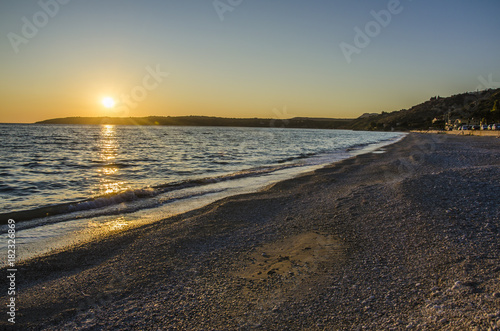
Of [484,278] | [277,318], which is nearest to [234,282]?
[277,318]

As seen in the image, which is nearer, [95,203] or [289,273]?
[289,273]

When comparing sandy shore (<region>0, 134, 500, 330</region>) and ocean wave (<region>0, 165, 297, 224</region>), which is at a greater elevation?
sandy shore (<region>0, 134, 500, 330</region>)

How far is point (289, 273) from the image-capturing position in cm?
530

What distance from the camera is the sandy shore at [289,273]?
3.96 meters

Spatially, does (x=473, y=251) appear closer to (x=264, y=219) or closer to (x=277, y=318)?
(x=277, y=318)

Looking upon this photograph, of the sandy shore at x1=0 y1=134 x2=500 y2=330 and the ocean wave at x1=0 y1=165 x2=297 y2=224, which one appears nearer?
the sandy shore at x1=0 y1=134 x2=500 y2=330

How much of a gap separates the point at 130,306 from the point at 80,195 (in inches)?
429

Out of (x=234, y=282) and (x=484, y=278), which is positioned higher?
(x=484, y=278)

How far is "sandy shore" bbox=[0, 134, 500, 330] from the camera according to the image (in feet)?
13.0

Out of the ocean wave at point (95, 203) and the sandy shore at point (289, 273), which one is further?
the ocean wave at point (95, 203)

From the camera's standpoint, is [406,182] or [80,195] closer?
[406,182]

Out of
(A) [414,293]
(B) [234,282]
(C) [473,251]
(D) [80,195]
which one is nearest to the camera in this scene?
(A) [414,293]

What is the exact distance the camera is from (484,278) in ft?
14.6

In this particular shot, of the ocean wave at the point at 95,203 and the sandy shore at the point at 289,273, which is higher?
the sandy shore at the point at 289,273
